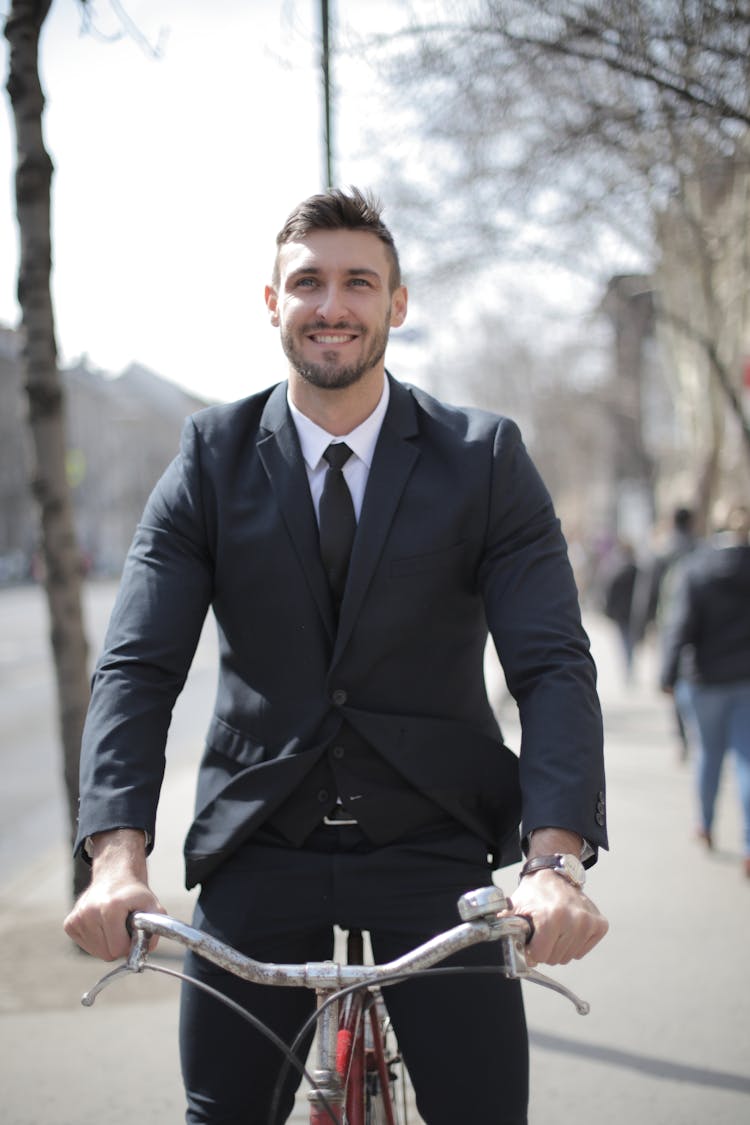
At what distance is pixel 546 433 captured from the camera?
45.9 meters

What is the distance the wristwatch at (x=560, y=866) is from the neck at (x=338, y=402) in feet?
3.09

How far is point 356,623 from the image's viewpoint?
2.28 metres

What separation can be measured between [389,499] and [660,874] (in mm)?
4664

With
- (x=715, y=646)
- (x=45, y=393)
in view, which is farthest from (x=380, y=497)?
(x=715, y=646)

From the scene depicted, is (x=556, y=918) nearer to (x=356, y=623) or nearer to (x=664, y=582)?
(x=356, y=623)

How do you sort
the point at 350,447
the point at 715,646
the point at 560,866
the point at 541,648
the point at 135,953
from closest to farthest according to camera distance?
1. the point at 135,953
2. the point at 560,866
3. the point at 541,648
4. the point at 350,447
5. the point at 715,646

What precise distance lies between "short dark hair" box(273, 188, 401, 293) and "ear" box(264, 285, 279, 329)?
→ 0.12m

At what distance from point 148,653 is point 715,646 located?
5.06 metres

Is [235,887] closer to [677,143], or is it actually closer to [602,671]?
[677,143]

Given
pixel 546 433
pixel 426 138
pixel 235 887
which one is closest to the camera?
pixel 235 887

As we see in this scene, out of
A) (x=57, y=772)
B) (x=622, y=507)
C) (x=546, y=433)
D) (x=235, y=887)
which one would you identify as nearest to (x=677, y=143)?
(x=235, y=887)

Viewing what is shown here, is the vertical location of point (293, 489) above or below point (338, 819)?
above

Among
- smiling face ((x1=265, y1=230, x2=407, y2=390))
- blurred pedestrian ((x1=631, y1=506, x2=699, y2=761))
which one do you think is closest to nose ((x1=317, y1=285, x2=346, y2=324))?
smiling face ((x1=265, y1=230, x2=407, y2=390))

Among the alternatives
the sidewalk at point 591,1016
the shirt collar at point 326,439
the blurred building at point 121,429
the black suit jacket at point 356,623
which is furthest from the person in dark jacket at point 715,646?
the shirt collar at point 326,439
